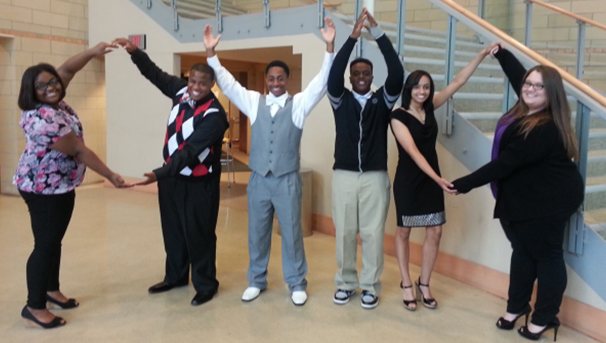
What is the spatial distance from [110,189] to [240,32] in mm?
3068

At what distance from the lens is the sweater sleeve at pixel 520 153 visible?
8.20ft

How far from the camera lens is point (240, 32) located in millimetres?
5496

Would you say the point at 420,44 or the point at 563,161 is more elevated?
the point at 420,44

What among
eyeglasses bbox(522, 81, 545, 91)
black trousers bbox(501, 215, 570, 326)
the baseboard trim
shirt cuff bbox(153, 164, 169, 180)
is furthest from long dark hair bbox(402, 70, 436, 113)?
shirt cuff bbox(153, 164, 169, 180)

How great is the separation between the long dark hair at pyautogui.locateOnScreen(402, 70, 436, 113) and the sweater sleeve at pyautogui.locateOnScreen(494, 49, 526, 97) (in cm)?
42

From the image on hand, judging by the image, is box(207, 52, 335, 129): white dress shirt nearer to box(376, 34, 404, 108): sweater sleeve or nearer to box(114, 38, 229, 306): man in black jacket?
box(114, 38, 229, 306): man in black jacket

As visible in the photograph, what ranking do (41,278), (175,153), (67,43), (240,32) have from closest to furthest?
(41,278), (175,153), (240,32), (67,43)

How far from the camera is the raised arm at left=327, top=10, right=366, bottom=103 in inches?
110

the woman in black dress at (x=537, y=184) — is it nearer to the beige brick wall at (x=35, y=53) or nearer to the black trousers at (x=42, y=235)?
the black trousers at (x=42, y=235)

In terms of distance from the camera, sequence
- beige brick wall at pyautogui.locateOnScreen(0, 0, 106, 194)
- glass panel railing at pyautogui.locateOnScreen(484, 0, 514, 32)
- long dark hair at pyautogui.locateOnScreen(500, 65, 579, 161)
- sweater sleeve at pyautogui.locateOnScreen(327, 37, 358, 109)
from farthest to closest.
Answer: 1. beige brick wall at pyautogui.locateOnScreen(0, 0, 106, 194)
2. glass panel railing at pyautogui.locateOnScreen(484, 0, 514, 32)
3. sweater sleeve at pyautogui.locateOnScreen(327, 37, 358, 109)
4. long dark hair at pyautogui.locateOnScreen(500, 65, 579, 161)

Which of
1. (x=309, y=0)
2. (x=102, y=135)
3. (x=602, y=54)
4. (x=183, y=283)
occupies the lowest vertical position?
(x=183, y=283)

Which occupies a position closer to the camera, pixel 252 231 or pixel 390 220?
pixel 252 231

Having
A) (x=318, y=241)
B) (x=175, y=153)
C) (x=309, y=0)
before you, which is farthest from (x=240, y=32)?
(x=175, y=153)

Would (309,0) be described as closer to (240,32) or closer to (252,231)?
(240,32)
